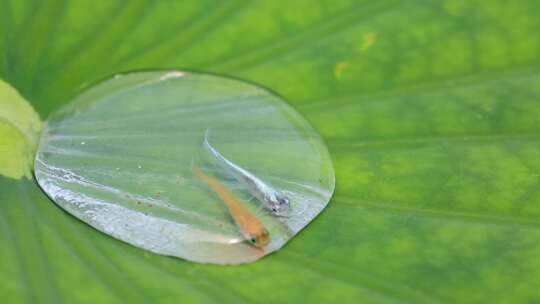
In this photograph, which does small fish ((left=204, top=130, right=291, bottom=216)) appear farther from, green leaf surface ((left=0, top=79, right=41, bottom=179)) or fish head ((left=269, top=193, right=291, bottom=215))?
green leaf surface ((left=0, top=79, right=41, bottom=179))

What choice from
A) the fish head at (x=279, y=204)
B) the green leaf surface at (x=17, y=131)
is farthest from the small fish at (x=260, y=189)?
the green leaf surface at (x=17, y=131)

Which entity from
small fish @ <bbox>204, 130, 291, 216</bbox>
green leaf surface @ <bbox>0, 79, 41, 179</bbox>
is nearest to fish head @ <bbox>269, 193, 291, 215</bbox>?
small fish @ <bbox>204, 130, 291, 216</bbox>

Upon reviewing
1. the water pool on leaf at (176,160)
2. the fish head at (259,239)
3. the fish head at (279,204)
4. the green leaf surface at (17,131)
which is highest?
the green leaf surface at (17,131)

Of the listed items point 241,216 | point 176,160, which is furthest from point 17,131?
point 241,216

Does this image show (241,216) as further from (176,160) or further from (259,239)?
(176,160)

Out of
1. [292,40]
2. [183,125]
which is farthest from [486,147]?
[183,125]

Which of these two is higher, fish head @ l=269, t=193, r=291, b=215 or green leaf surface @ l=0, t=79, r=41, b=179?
green leaf surface @ l=0, t=79, r=41, b=179

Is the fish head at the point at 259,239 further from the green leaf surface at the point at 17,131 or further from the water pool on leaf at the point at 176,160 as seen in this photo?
the green leaf surface at the point at 17,131
